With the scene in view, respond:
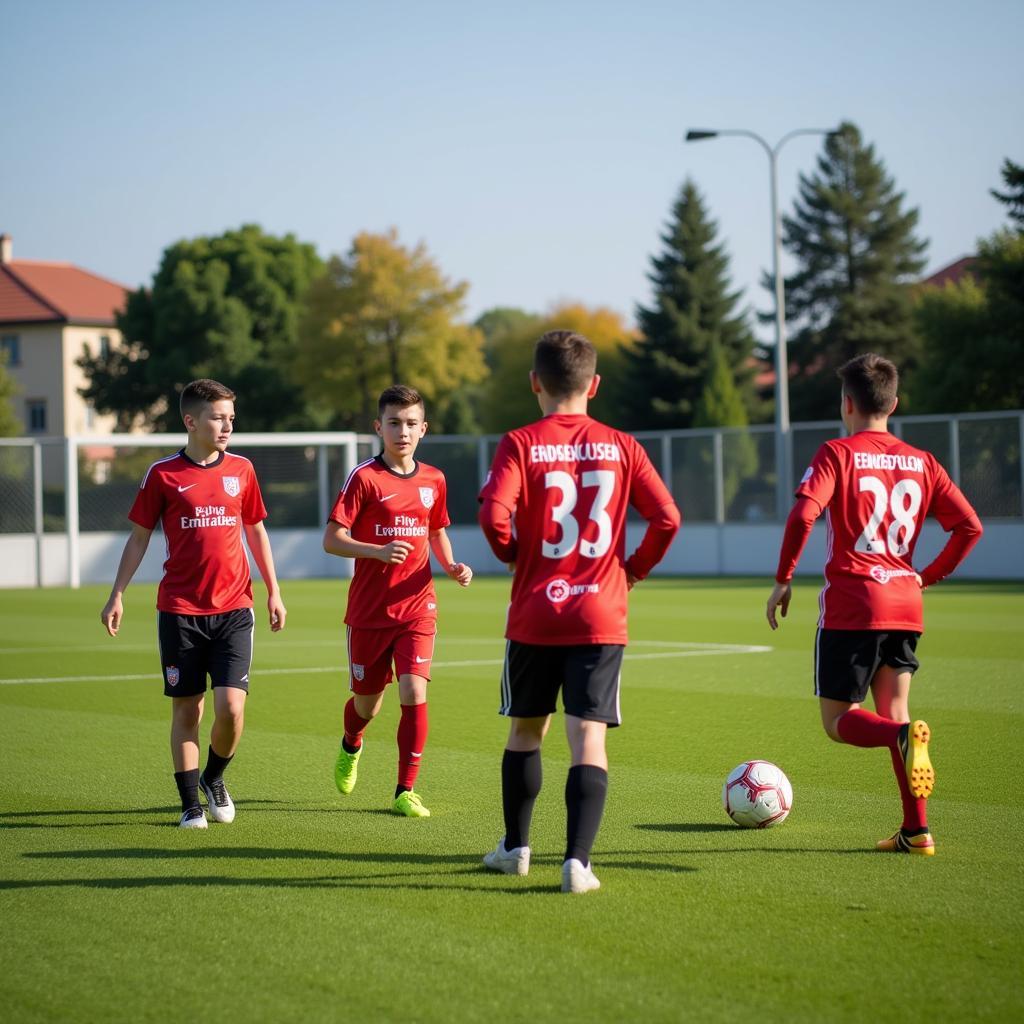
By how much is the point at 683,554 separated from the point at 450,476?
6.19 metres

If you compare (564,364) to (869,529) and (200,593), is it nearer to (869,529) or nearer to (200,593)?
(869,529)

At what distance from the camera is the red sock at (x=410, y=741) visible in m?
6.86

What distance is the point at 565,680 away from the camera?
5.23 m

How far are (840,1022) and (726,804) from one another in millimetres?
2582

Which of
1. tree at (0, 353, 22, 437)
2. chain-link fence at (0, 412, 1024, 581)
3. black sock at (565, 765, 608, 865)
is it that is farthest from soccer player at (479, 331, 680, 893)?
tree at (0, 353, 22, 437)

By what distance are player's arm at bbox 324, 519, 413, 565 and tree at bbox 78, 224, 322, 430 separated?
56.3 meters

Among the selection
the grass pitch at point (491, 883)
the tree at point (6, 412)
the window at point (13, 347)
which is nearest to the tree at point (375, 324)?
the tree at point (6, 412)

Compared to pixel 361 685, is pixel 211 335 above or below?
above

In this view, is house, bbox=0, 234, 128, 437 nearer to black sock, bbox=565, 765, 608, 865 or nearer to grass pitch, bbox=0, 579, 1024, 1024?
grass pitch, bbox=0, 579, 1024, 1024

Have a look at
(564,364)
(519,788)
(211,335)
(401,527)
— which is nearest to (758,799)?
(519,788)

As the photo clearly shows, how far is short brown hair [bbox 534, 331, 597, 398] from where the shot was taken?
17.0 feet

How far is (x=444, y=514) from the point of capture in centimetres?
727

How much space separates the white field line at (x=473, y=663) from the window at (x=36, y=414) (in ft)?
230

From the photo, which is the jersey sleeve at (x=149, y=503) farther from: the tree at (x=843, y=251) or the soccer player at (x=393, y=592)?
the tree at (x=843, y=251)
